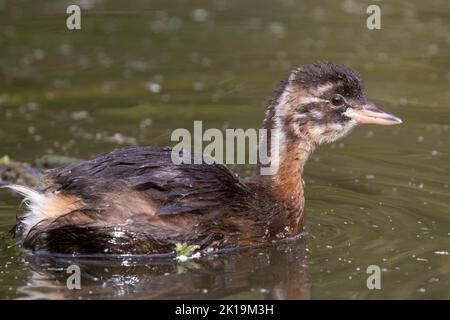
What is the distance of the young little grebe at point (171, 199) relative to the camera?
7.57 meters

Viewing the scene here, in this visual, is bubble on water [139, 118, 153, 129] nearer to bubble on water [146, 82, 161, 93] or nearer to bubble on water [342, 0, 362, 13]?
bubble on water [146, 82, 161, 93]

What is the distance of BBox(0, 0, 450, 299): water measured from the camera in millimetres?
7238

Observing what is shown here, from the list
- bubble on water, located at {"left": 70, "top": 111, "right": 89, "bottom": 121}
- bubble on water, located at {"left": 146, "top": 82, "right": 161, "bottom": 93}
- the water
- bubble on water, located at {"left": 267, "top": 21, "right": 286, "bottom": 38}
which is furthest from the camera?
bubble on water, located at {"left": 267, "top": 21, "right": 286, "bottom": 38}

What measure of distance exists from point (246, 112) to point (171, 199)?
4369 millimetres

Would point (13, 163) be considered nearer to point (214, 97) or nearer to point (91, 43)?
point (214, 97)

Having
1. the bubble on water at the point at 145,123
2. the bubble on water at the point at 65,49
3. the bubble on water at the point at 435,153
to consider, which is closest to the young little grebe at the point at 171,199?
the bubble on water at the point at 435,153

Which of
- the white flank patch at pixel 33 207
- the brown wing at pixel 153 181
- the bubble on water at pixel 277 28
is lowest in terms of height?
the white flank patch at pixel 33 207

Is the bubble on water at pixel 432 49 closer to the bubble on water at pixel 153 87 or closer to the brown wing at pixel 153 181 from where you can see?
the bubble on water at pixel 153 87

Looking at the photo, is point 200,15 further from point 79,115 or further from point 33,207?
point 33,207

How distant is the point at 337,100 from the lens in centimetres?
840

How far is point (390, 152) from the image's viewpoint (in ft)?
34.5

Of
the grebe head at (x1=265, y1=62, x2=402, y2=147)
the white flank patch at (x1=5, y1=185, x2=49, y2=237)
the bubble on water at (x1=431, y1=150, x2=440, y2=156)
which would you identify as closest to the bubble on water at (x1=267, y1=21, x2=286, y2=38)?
the bubble on water at (x1=431, y1=150, x2=440, y2=156)

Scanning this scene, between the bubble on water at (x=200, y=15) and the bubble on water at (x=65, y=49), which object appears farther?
the bubble on water at (x=200, y=15)

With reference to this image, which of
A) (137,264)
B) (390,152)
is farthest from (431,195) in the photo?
(137,264)
